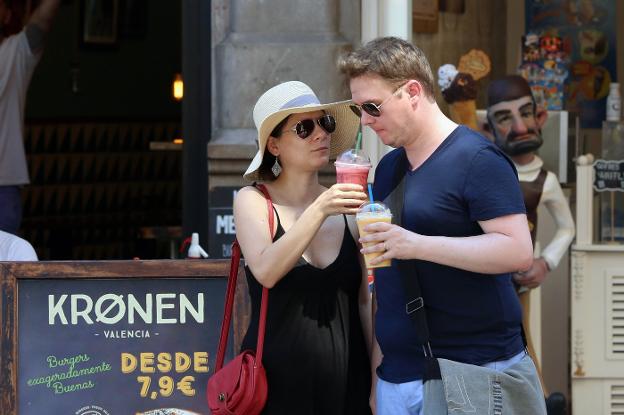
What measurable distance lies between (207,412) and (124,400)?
0.35m

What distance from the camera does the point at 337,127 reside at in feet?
14.6

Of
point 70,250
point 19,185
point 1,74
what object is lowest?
point 70,250

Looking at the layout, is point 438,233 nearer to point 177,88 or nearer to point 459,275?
point 459,275

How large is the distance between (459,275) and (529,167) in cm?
294

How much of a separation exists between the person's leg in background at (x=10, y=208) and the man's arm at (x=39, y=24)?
0.85 metres

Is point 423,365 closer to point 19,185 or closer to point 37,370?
point 37,370

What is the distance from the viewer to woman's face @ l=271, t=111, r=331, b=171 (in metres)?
4.24

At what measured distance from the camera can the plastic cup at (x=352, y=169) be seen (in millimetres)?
3943

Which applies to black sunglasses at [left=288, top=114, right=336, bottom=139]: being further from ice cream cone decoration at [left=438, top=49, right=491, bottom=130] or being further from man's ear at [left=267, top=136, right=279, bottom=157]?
ice cream cone decoration at [left=438, top=49, right=491, bottom=130]

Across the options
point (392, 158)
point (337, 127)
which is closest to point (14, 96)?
point (337, 127)

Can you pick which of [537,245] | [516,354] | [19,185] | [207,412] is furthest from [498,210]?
[19,185]

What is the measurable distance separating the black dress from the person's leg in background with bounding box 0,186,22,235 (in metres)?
3.57

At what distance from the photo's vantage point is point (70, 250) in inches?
444

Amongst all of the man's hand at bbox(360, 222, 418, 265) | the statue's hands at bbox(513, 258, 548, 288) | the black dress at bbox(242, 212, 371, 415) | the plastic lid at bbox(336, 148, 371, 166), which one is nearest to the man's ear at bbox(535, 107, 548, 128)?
the statue's hands at bbox(513, 258, 548, 288)
